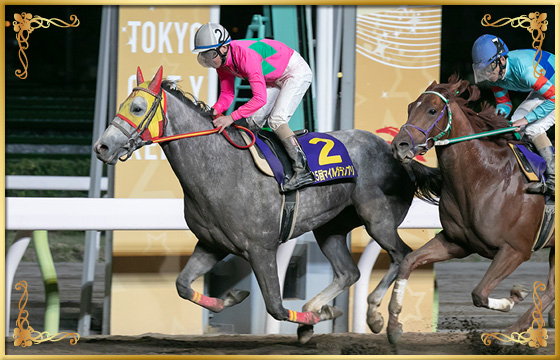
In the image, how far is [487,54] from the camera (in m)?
4.54

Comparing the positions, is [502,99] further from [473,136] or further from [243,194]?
[243,194]

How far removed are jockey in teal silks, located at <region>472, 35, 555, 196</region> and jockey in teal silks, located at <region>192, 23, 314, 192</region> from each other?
37.4 inches

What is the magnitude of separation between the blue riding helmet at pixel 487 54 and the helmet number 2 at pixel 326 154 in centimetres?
88

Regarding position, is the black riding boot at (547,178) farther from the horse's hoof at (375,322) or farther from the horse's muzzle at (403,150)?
the horse's hoof at (375,322)

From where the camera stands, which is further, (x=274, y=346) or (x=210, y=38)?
(x=274, y=346)

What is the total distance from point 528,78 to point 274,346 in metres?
2.10

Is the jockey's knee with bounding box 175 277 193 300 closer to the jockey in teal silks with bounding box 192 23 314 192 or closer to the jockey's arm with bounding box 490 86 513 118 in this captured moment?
the jockey in teal silks with bounding box 192 23 314 192

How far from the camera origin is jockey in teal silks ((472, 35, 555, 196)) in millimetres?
4555

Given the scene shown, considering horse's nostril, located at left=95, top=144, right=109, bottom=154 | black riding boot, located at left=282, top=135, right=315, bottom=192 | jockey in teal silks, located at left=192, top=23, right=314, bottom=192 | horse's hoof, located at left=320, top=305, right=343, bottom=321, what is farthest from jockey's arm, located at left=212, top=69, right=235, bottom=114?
horse's hoof, located at left=320, top=305, right=343, bottom=321

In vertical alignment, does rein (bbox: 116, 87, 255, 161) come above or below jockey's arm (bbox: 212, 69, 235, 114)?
below

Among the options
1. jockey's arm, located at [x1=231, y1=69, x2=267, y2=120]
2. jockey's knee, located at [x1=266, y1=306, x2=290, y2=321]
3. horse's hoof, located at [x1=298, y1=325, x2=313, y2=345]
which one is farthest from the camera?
horse's hoof, located at [x1=298, y1=325, x2=313, y2=345]

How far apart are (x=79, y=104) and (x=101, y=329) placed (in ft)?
30.7

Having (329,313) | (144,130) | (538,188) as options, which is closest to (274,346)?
(329,313)

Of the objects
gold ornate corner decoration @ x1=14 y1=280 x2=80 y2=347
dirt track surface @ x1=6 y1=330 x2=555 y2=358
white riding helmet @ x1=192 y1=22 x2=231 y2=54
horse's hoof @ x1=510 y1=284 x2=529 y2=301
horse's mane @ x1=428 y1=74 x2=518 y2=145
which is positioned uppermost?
white riding helmet @ x1=192 y1=22 x2=231 y2=54
